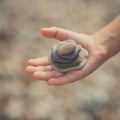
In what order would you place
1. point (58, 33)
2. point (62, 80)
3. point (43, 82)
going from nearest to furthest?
point (62, 80), point (58, 33), point (43, 82)

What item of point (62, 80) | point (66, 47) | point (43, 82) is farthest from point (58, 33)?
point (43, 82)

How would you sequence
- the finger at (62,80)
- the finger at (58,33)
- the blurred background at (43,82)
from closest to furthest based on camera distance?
the finger at (62,80), the finger at (58,33), the blurred background at (43,82)

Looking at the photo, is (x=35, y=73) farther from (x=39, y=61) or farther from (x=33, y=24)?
(x=33, y=24)

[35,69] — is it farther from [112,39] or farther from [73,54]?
[112,39]

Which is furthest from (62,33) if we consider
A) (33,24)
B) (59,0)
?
(59,0)

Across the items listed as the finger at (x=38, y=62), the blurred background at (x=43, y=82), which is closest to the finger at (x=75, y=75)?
the finger at (x=38, y=62)

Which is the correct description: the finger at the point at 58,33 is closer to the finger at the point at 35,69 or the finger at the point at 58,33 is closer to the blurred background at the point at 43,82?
the finger at the point at 35,69
